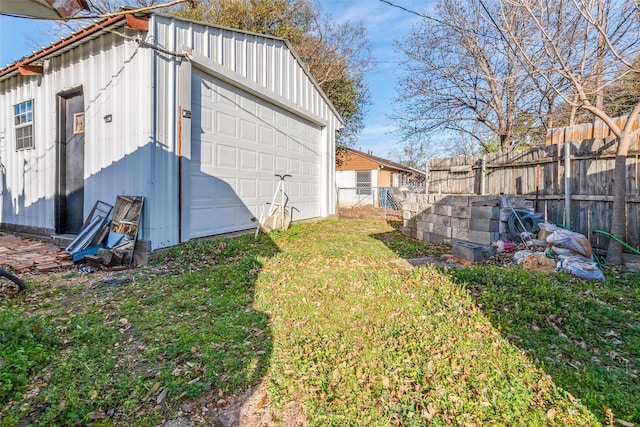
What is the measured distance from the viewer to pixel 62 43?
5.56 meters

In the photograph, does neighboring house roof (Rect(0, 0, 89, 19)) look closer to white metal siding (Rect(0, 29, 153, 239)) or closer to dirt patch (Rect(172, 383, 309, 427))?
white metal siding (Rect(0, 29, 153, 239))

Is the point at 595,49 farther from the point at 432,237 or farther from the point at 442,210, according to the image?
the point at 432,237

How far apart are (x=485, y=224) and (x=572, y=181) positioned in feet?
5.36

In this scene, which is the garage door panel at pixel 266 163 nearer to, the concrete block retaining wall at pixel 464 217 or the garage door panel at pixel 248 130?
the garage door panel at pixel 248 130

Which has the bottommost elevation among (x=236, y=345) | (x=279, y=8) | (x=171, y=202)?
(x=236, y=345)

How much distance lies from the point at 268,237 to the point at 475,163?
502 centimetres

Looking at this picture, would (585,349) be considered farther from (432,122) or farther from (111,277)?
(432,122)

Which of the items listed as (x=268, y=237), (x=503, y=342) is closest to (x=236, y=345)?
(x=503, y=342)

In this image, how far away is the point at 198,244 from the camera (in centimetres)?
530

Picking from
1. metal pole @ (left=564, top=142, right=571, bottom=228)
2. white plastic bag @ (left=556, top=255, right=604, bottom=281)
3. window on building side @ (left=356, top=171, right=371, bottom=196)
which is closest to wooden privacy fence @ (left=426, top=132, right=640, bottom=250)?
metal pole @ (left=564, top=142, right=571, bottom=228)

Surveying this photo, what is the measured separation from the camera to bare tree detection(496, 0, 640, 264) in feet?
14.6

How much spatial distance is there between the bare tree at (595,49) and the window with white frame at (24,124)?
9.16 m

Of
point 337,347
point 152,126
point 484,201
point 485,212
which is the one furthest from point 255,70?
point 337,347

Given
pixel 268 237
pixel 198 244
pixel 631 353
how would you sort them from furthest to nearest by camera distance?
pixel 268 237 → pixel 198 244 → pixel 631 353
